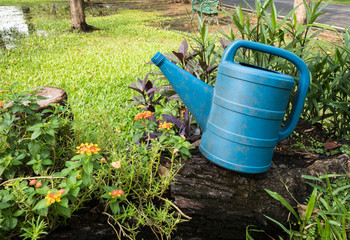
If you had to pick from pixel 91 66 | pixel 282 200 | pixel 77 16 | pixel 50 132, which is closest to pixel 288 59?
pixel 282 200

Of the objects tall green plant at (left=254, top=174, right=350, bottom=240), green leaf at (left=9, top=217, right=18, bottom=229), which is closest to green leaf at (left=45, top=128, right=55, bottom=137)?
green leaf at (left=9, top=217, right=18, bottom=229)

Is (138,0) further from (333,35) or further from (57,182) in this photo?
(57,182)

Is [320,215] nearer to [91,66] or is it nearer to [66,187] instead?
[66,187]

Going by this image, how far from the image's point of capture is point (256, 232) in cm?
157

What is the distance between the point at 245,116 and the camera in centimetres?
141

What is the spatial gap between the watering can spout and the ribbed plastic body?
7 centimetres

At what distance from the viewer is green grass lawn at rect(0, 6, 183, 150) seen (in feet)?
9.29

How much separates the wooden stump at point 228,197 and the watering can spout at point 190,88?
29 cm

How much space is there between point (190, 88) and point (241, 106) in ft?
1.00

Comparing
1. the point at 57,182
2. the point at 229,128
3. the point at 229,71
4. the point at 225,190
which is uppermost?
the point at 229,71

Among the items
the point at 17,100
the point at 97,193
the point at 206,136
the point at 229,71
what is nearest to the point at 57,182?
the point at 97,193

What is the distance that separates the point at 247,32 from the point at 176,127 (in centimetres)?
79

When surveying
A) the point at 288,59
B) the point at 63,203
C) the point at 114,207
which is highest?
the point at 288,59

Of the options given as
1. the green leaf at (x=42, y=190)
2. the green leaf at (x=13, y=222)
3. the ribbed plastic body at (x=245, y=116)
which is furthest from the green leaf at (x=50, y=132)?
the ribbed plastic body at (x=245, y=116)
